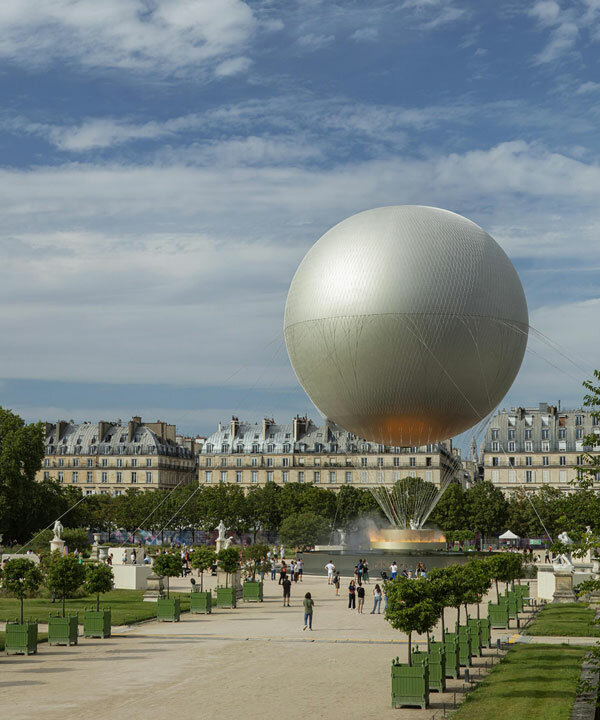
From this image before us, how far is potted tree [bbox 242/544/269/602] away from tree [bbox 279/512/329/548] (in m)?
39.7

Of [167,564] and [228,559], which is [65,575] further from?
[228,559]

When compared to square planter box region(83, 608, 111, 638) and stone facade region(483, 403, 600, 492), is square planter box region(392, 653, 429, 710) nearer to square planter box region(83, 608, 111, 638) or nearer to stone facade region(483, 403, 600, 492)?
square planter box region(83, 608, 111, 638)

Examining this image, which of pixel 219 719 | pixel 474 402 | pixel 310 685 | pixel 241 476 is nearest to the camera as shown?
pixel 219 719

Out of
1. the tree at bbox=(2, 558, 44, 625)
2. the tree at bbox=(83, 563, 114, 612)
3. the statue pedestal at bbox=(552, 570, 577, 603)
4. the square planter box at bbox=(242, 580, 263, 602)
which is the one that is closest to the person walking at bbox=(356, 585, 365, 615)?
the square planter box at bbox=(242, 580, 263, 602)

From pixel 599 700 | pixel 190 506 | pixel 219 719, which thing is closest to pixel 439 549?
pixel 219 719

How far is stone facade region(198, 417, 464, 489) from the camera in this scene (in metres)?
141

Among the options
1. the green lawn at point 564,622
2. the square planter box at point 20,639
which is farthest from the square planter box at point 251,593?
the square planter box at point 20,639

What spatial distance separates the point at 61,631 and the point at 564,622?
684 inches

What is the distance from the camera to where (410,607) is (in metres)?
21.6

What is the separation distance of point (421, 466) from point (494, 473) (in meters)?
9.57

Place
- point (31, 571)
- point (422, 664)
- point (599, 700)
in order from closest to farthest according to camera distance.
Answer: point (599, 700) → point (422, 664) → point (31, 571)

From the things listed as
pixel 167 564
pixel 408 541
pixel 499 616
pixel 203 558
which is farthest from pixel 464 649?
pixel 408 541

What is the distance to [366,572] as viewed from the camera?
184ft

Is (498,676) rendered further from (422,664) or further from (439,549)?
(439,549)
